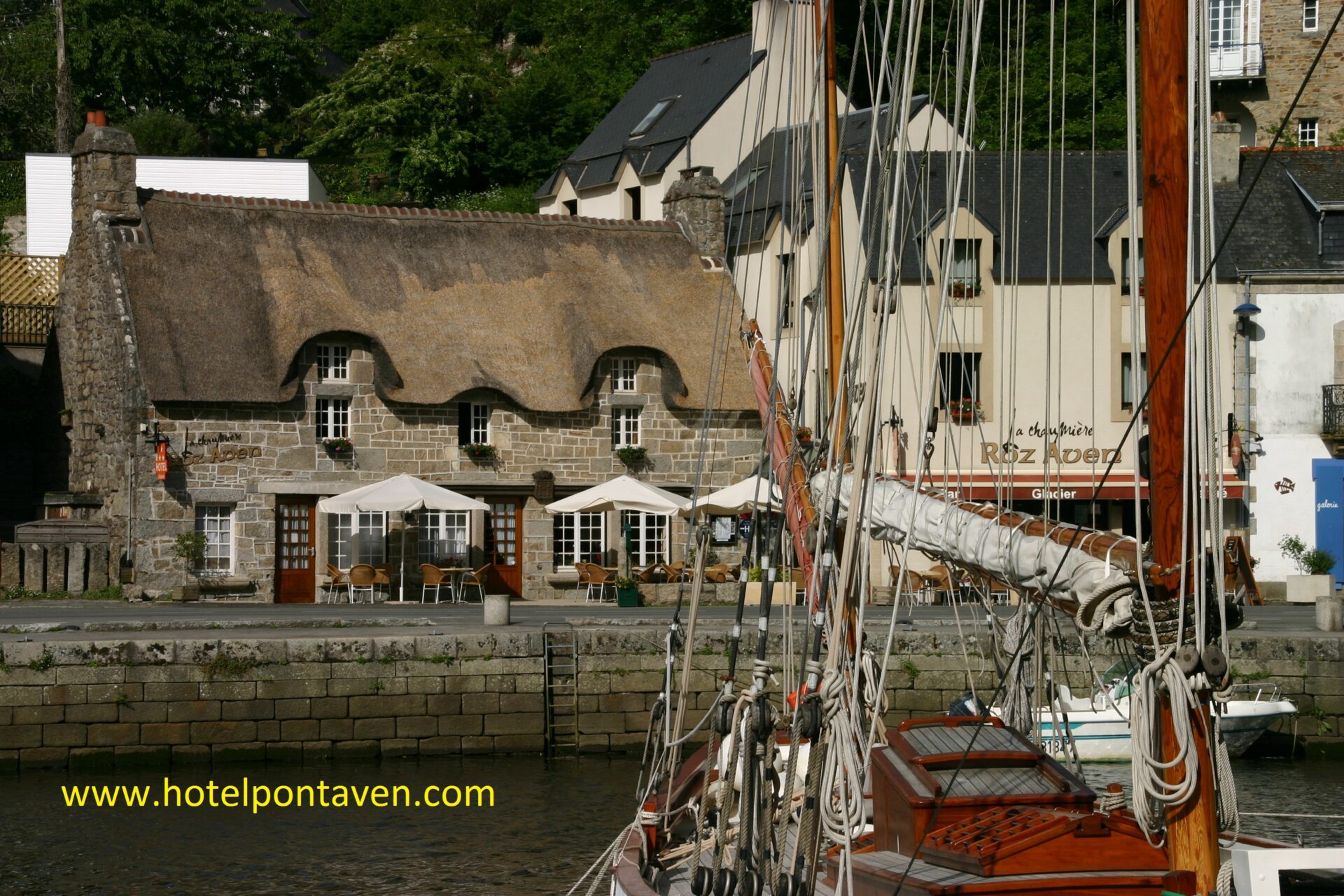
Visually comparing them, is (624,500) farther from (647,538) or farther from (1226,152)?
(1226,152)

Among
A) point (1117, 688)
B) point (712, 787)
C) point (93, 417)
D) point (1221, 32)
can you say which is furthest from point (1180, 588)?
point (1221, 32)

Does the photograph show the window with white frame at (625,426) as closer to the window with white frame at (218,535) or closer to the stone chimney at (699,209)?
the stone chimney at (699,209)

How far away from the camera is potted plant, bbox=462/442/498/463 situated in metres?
27.3

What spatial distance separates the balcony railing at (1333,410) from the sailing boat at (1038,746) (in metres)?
22.5

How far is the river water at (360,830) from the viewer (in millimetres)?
12734

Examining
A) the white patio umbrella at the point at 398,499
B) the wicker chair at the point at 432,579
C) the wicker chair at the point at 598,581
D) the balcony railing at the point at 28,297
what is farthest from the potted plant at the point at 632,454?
the balcony railing at the point at 28,297

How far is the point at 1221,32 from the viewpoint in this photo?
44812 millimetres

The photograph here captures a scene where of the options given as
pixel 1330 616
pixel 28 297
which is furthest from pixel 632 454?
pixel 28 297

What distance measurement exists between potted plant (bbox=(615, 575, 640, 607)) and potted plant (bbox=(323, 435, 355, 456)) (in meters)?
5.06

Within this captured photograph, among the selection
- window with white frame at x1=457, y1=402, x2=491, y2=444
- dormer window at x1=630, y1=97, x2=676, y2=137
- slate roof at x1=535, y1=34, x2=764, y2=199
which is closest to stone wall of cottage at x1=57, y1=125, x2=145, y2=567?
window with white frame at x1=457, y1=402, x2=491, y2=444

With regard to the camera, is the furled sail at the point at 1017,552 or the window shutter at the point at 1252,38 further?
the window shutter at the point at 1252,38

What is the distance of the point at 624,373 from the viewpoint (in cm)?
2875

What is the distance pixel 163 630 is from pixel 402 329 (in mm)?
10109

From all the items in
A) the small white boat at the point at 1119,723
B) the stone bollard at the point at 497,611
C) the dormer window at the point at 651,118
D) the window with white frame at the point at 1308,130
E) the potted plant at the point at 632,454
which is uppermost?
the window with white frame at the point at 1308,130
